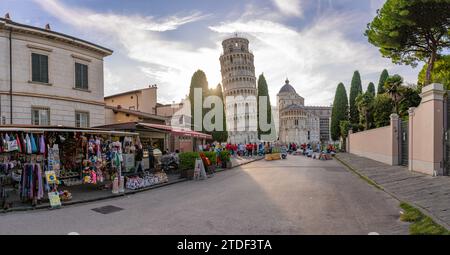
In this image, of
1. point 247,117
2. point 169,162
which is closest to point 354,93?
point 247,117

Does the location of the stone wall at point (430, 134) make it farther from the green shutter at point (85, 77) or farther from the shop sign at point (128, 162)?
the green shutter at point (85, 77)

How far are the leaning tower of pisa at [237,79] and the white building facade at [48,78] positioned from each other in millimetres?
72634

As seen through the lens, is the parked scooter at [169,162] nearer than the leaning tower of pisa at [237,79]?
Yes

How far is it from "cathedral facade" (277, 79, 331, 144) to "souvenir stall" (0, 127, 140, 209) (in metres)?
103

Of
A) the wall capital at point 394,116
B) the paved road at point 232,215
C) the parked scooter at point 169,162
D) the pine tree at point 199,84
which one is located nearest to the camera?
the paved road at point 232,215

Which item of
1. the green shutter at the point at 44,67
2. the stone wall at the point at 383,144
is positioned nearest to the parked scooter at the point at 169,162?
the green shutter at the point at 44,67

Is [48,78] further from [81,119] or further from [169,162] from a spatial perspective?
[169,162]

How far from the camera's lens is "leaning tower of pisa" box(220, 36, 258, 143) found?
95750 millimetres

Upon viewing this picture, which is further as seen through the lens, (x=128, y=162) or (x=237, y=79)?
(x=237, y=79)

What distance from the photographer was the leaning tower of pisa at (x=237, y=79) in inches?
3770

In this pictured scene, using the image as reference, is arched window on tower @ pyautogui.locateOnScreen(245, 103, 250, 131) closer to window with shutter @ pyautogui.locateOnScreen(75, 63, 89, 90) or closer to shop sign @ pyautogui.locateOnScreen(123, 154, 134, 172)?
window with shutter @ pyautogui.locateOnScreen(75, 63, 89, 90)

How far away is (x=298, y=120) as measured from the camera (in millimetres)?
124938

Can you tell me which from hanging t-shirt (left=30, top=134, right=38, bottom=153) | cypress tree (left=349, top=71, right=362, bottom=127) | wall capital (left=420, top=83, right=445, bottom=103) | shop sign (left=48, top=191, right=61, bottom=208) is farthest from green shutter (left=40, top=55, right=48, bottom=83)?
cypress tree (left=349, top=71, right=362, bottom=127)

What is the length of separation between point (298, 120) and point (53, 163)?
120m
